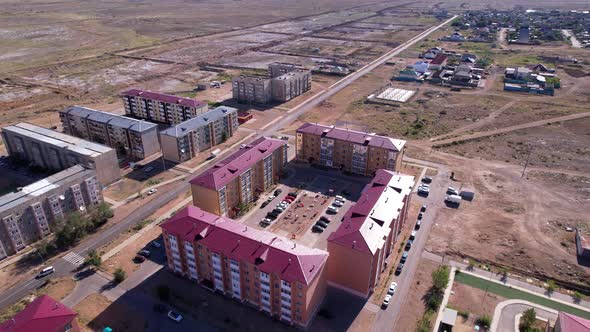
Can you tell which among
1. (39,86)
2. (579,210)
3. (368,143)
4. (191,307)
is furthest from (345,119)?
(39,86)

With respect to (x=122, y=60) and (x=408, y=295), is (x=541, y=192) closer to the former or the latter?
(x=408, y=295)

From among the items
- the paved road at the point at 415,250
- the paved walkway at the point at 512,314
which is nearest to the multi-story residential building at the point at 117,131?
the paved road at the point at 415,250

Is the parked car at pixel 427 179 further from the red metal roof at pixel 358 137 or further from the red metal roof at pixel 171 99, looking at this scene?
the red metal roof at pixel 171 99

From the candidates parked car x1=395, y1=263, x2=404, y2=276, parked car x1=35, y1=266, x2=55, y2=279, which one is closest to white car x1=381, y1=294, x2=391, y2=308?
parked car x1=395, y1=263, x2=404, y2=276

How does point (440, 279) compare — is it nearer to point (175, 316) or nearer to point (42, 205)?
point (175, 316)

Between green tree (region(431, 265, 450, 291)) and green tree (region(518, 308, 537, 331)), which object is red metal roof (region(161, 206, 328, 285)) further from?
green tree (region(518, 308, 537, 331))

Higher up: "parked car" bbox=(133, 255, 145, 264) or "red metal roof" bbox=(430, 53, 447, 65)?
"red metal roof" bbox=(430, 53, 447, 65)
